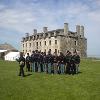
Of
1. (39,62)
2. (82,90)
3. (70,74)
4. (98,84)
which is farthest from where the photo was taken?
(39,62)

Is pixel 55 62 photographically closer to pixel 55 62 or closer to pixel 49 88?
pixel 55 62

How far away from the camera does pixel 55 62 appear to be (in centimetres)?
2656

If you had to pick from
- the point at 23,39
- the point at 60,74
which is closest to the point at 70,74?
the point at 60,74

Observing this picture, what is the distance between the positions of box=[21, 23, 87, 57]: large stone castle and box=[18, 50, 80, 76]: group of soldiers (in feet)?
159

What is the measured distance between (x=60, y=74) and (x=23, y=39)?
7320 centimetres

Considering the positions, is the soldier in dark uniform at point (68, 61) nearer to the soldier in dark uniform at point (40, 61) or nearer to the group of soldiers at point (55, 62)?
the group of soldiers at point (55, 62)

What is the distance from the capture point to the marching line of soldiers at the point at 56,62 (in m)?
26.2

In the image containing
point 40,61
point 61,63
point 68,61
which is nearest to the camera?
point 68,61

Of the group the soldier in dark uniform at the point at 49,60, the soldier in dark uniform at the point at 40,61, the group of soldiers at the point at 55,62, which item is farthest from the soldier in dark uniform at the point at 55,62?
the soldier in dark uniform at the point at 40,61

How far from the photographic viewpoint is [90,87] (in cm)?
1970

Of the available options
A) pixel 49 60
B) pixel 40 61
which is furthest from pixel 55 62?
pixel 40 61

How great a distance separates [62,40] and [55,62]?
54.0 m

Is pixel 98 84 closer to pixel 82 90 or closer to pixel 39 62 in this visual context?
pixel 82 90

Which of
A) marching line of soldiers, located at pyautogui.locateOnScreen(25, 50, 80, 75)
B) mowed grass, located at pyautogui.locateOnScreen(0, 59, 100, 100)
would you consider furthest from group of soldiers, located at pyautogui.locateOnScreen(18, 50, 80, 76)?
mowed grass, located at pyautogui.locateOnScreen(0, 59, 100, 100)
